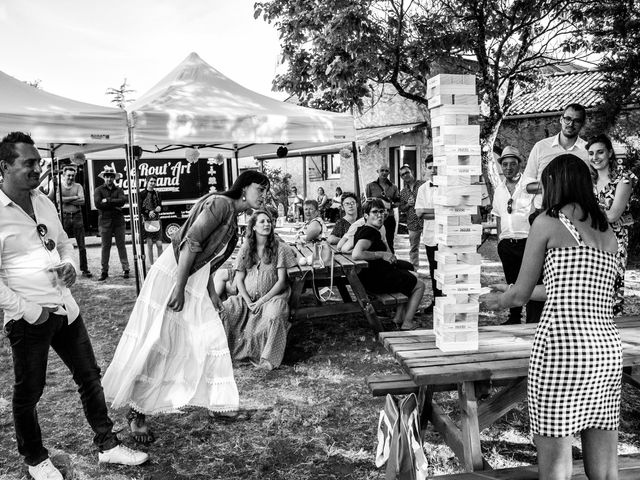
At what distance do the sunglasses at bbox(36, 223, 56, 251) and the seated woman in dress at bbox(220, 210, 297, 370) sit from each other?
230 cm

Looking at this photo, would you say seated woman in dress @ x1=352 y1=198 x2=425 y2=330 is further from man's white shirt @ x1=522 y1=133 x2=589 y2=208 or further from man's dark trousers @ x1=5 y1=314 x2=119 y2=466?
man's dark trousers @ x1=5 y1=314 x2=119 y2=466

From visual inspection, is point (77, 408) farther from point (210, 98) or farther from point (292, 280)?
point (210, 98)

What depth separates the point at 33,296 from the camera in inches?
102

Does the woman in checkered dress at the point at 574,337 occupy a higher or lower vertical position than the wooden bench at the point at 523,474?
higher

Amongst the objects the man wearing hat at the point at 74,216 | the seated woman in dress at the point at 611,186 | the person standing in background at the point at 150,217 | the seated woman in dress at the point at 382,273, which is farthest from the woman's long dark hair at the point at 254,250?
the person standing in background at the point at 150,217

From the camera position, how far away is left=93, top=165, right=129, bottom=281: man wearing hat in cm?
861

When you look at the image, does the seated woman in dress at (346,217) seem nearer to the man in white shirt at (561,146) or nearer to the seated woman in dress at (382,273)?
the seated woman in dress at (382,273)

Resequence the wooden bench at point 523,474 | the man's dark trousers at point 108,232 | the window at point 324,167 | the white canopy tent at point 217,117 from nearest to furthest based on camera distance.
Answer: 1. the wooden bench at point 523,474
2. the white canopy tent at point 217,117
3. the man's dark trousers at point 108,232
4. the window at point 324,167

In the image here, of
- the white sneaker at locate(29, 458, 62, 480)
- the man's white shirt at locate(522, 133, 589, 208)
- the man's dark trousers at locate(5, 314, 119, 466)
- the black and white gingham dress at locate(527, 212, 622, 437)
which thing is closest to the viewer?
the black and white gingham dress at locate(527, 212, 622, 437)

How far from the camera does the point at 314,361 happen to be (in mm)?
4824

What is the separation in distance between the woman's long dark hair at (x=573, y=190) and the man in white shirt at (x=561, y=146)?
227 cm

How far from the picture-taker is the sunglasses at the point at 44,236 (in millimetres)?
2672

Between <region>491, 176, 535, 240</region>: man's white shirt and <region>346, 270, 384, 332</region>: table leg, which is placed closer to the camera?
<region>491, 176, 535, 240</region>: man's white shirt

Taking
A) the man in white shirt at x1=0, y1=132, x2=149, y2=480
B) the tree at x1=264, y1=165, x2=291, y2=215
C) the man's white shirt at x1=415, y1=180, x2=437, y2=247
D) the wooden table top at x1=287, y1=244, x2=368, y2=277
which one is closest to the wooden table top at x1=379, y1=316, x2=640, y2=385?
the man in white shirt at x1=0, y1=132, x2=149, y2=480
